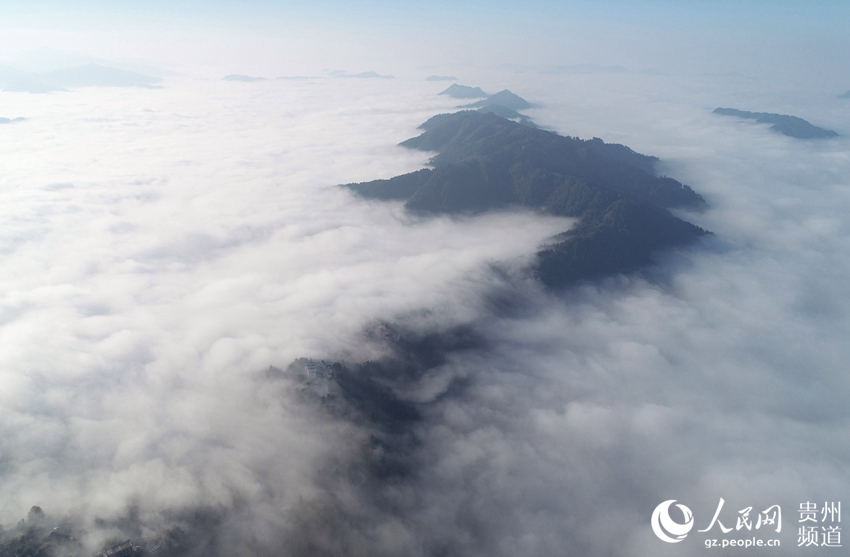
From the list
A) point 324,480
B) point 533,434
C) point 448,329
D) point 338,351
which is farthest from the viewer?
point 448,329

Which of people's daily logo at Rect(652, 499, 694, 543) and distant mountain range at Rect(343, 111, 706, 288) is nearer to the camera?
people's daily logo at Rect(652, 499, 694, 543)

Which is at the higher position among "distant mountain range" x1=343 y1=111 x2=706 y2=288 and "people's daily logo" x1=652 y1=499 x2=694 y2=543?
"distant mountain range" x1=343 y1=111 x2=706 y2=288

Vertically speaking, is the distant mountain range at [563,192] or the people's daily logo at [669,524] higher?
the distant mountain range at [563,192]

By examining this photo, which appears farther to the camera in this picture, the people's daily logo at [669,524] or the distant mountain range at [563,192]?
the distant mountain range at [563,192]

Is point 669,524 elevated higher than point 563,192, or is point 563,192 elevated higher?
point 563,192

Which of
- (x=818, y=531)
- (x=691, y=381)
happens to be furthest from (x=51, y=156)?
(x=818, y=531)

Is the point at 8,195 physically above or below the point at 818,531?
above

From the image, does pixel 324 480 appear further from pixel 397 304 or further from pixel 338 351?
pixel 397 304

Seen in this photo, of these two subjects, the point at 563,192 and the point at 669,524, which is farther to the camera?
the point at 563,192
